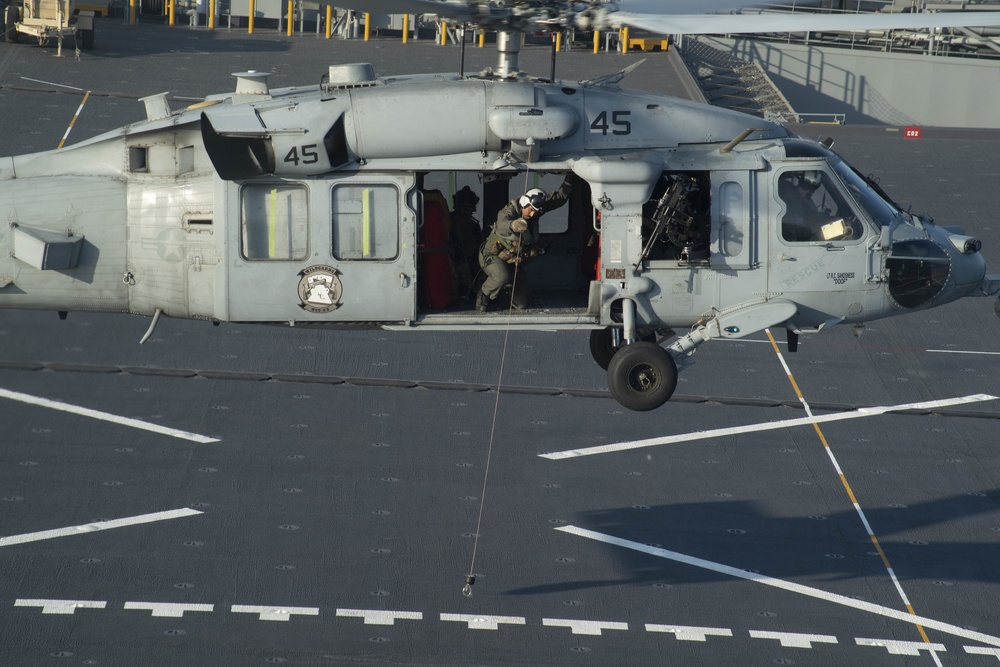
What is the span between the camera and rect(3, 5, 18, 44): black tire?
41.4 m

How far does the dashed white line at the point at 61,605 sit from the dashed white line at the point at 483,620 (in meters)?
6.46

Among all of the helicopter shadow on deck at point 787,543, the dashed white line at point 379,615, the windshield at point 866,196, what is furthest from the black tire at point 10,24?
the windshield at point 866,196

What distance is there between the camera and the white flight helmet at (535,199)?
1453 cm

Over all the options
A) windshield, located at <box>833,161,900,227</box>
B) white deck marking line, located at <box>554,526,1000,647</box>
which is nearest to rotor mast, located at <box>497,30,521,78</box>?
windshield, located at <box>833,161,900,227</box>

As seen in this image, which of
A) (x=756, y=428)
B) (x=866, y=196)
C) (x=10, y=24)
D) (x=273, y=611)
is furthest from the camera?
(x=10, y=24)

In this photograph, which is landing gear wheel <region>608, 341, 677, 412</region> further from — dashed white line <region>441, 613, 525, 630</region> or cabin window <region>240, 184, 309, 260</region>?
dashed white line <region>441, 613, 525, 630</region>

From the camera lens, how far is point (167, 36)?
147 feet

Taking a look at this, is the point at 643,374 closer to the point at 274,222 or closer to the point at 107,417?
the point at 274,222

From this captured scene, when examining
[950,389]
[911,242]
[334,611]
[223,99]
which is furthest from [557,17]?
[950,389]

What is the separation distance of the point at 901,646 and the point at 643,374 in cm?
1269

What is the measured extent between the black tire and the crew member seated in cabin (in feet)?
105

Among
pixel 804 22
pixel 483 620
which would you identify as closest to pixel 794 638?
pixel 483 620

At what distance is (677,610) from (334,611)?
670 cm

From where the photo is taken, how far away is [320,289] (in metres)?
14.2
